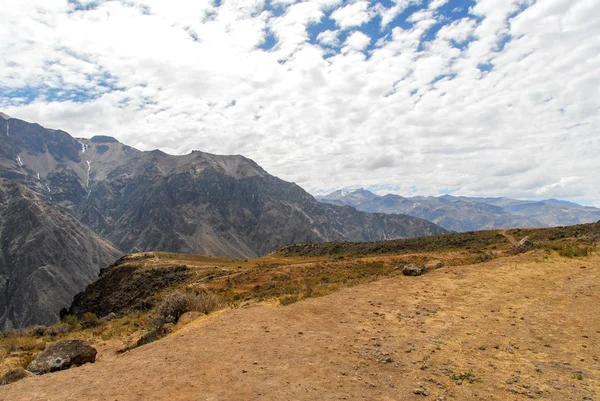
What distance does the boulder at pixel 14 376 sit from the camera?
12.8 metres

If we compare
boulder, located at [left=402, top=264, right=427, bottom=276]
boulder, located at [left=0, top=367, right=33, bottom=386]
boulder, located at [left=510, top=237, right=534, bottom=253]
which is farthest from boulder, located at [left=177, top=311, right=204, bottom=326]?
boulder, located at [left=510, top=237, right=534, bottom=253]

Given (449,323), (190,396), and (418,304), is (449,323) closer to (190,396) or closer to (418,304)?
(418,304)

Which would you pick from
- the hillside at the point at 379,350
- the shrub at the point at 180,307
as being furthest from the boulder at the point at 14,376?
the shrub at the point at 180,307

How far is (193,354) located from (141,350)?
3.62 metres

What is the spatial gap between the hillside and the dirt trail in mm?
50

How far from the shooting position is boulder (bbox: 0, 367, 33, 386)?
42.0 ft

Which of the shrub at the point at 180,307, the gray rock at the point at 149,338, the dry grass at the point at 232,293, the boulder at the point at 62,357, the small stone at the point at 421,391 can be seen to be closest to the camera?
the small stone at the point at 421,391

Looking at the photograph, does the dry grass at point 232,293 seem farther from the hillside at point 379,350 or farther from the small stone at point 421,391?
the small stone at point 421,391

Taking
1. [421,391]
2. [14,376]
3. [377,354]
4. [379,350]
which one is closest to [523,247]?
[379,350]

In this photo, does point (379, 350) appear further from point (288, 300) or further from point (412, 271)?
point (412, 271)

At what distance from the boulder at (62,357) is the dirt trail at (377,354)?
3.72 feet

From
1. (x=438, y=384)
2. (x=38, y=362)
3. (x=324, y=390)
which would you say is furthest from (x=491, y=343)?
(x=38, y=362)

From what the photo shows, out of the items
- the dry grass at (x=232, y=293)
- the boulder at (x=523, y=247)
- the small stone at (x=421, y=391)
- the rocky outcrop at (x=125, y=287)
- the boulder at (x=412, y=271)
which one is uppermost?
the boulder at (x=523, y=247)

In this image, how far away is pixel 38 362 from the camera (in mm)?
14180
